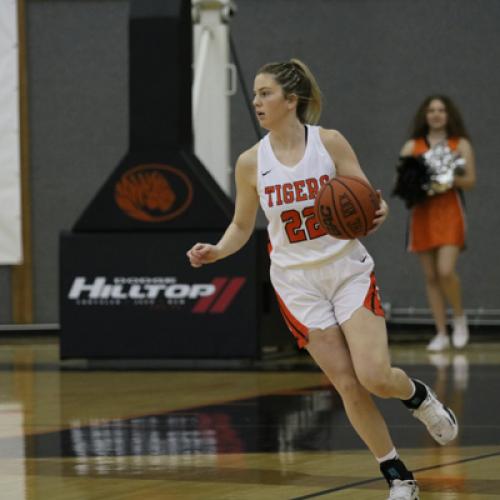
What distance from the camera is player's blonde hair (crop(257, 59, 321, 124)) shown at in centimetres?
554

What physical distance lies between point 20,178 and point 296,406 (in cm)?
652

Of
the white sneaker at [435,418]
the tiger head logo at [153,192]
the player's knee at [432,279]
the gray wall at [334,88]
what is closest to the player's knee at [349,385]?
the white sneaker at [435,418]

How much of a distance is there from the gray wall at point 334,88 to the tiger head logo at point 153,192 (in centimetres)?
375

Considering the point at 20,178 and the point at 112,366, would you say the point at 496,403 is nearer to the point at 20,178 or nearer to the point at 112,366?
the point at 112,366

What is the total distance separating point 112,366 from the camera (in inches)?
A: 424

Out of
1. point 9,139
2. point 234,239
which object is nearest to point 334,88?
point 9,139

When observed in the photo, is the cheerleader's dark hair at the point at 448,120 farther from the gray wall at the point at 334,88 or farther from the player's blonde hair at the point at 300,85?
the player's blonde hair at the point at 300,85

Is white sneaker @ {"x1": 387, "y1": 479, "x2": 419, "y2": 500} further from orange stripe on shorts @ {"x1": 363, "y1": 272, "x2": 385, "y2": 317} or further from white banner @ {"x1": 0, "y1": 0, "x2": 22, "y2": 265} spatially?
white banner @ {"x1": 0, "y1": 0, "x2": 22, "y2": 265}

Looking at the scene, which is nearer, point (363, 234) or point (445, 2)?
point (363, 234)

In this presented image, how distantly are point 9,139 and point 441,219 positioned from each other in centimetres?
448

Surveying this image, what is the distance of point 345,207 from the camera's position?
512cm

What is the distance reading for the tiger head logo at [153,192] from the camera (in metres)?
10.3

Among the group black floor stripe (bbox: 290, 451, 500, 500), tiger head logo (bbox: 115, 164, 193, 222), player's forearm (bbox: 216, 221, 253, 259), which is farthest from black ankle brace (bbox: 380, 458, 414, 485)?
tiger head logo (bbox: 115, 164, 193, 222)

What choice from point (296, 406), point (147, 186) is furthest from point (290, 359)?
point (296, 406)
